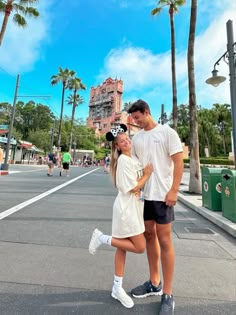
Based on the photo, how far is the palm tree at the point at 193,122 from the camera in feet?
33.6

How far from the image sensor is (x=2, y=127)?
3938cm

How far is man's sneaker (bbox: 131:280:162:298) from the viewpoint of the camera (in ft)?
8.21

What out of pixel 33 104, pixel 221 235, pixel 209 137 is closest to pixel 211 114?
pixel 209 137

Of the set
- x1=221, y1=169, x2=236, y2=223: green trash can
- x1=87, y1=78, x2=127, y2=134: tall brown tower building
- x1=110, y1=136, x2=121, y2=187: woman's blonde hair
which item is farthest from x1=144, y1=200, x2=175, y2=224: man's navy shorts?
x1=87, y1=78, x2=127, y2=134: tall brown tower building

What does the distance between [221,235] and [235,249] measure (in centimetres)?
82

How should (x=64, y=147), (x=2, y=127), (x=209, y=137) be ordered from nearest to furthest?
1. (x=2, y=127)
2. (x=209, y=137)
3. (x=64, y=147)

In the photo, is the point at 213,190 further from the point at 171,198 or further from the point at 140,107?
the point at 140,107

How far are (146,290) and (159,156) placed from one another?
1356mm

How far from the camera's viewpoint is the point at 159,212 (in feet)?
7.68

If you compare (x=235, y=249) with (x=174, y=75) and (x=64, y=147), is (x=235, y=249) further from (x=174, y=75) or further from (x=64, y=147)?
(x=64, y=147)

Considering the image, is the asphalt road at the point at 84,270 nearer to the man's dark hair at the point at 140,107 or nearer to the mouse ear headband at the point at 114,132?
the mouse ear headband at the point at 114,132

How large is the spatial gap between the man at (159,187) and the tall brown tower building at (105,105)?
10154 cm

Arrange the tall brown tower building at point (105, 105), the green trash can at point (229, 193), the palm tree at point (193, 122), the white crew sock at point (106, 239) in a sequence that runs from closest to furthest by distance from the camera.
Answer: the white crew sock at point (106, 239), the green trash can at point (229, 193), the palm tree at point (193, 122), the tall brown tower building at point (105, 105)

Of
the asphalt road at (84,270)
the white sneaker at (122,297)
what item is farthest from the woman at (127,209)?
the asphalt road at (84,270)
